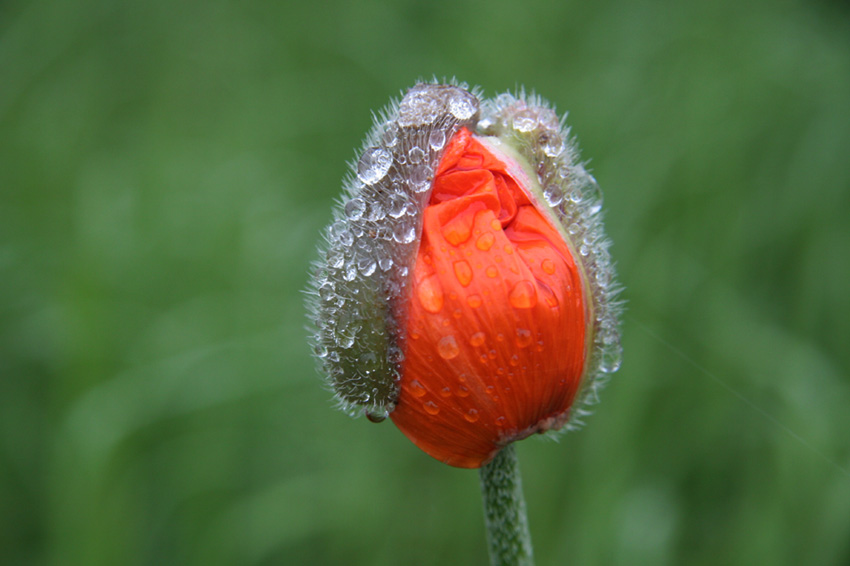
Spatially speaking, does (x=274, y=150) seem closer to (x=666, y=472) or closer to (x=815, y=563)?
(x=666, y=472)

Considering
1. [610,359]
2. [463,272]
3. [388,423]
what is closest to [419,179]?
[463,272]

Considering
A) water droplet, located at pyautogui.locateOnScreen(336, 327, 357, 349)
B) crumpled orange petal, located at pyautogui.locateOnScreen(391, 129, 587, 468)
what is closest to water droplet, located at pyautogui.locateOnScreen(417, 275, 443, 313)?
crumpled orange petal, located at pyautogui.locateOnScreen(391, 129, 587, 468)

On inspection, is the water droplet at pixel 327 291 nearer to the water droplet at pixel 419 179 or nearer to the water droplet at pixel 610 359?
the water droplet at pixel 419 179

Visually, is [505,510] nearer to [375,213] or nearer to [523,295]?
[523,295]

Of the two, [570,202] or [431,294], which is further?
[570,202]

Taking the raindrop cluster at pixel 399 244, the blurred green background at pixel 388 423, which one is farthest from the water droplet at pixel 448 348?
the blurred green background at pixel 388 423

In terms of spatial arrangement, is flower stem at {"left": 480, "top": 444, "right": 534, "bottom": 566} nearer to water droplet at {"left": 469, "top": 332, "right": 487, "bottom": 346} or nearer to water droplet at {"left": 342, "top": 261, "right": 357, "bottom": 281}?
water droplet at {"left": 469, "top": 332, "right": 487, "bottom": 346}
